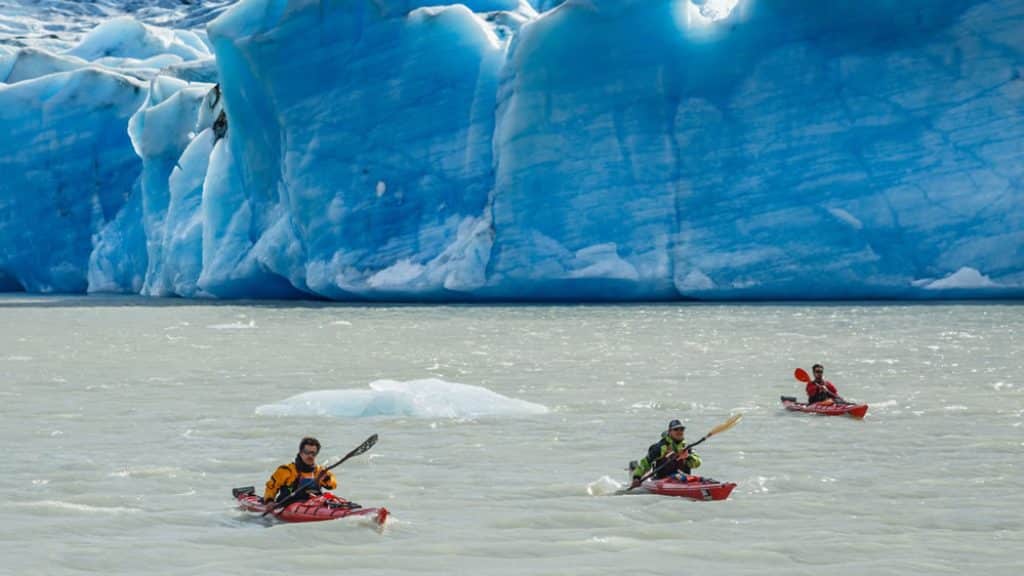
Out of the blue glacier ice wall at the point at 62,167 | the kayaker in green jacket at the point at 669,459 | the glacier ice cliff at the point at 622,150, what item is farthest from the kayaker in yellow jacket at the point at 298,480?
the blue glacier ice wall at the point at 62,167

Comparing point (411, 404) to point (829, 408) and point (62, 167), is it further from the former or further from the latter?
point (62, 167)

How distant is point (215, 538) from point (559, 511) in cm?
188

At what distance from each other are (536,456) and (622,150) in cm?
1801

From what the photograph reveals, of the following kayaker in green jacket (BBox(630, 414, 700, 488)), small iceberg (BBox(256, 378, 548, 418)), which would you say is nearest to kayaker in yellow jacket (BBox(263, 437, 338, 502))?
kayaker in green jacket (BBox(630, 414, 700, 488))

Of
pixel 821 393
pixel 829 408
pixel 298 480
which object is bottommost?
pixel 298 480

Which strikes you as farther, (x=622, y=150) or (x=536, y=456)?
(x=622, y=150)

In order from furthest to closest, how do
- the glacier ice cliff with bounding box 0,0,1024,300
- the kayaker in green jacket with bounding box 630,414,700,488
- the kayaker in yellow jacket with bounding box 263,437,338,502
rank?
1. the glacier ice cliff with bounding box 0,0,1024,300
2. the kayaker in green jacket with bounding box 630,414,700,488
3. the kayaker in yellow jacket with bounding box 263,437,338,502

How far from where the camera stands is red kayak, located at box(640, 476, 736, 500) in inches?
314

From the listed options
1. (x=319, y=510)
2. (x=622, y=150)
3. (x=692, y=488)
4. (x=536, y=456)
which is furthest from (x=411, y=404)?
(x=622, y=150)

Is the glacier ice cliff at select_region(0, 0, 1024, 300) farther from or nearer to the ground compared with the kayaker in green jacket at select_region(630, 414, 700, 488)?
farther from the ground

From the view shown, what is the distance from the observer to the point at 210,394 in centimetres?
1364

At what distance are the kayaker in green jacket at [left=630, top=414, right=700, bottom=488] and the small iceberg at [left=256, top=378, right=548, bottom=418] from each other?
3.36 meters

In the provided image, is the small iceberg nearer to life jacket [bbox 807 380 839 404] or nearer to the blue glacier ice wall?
life jacket [bbox 807 380 839 404]

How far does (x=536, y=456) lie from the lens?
9.57m
